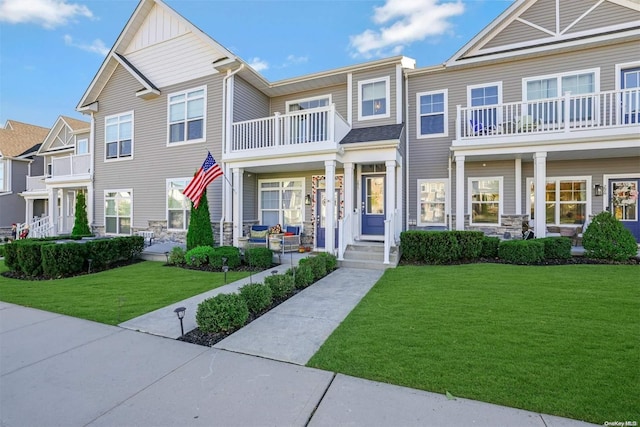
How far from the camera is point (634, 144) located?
324 inches

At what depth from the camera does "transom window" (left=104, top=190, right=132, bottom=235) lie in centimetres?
1400

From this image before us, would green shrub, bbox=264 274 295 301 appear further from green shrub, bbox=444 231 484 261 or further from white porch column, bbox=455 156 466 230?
white porch column, bbox=455 156 466 230

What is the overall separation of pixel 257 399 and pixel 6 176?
29.4m

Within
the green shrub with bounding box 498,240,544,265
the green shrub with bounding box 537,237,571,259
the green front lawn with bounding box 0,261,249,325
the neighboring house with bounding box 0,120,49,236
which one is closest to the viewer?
the green front lawn with bounding box 0,261,249,325

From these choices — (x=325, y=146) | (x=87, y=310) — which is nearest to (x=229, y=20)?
(x=325, y=146)

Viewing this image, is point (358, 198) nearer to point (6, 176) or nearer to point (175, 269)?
point (175, 269)

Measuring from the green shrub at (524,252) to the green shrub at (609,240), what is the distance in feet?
4.40

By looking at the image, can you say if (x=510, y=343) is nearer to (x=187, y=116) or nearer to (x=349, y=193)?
(x=349, y=193)

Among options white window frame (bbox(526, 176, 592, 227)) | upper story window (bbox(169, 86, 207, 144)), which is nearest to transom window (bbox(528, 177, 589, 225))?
white window frame (bbox(526, 176, 592, 227))

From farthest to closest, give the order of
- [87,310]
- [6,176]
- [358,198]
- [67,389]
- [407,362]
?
[6,176] → [358,198] → [87,310] → [407,362] → [67,389]

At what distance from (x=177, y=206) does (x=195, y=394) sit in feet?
36.2

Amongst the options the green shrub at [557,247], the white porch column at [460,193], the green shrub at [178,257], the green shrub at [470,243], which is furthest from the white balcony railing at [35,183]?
the green shrub at [557,247]

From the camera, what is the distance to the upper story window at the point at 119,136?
45.7ft

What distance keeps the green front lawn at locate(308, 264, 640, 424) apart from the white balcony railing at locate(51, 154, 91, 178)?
1584 cm
